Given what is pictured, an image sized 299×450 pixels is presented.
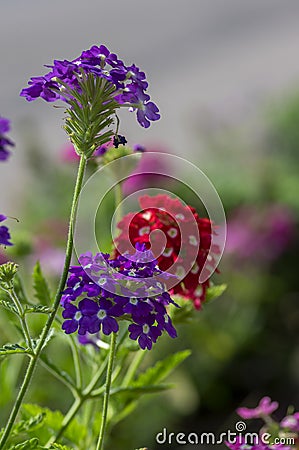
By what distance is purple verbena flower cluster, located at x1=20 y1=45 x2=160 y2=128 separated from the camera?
863 mm

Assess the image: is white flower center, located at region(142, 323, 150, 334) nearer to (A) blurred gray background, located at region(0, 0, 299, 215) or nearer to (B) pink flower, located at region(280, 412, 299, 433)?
(B) pink flower, located at region(280, 412, 299, 433)

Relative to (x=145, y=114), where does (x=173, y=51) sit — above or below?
above

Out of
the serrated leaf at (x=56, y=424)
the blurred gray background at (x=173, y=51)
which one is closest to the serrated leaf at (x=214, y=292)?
the serrated leaf at (x=56, y=424)

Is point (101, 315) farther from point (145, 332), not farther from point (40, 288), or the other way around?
point (40, 288)

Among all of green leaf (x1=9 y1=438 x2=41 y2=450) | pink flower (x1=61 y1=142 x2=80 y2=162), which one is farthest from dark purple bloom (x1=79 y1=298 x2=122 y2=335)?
pink flower (x1=61 y1=142 x2=80 y2=162)

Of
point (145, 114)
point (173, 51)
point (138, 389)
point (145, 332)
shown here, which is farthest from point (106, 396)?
point (173, 51)

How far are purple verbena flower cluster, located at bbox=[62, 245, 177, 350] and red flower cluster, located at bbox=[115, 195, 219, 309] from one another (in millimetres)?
151

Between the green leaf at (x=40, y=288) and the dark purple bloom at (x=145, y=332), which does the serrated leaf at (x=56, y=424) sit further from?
the dark purple bloom at (x=145, y=332)

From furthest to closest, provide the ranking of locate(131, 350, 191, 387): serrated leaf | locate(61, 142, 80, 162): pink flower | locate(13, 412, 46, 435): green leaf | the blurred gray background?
1. the blurred gray background
2. locate(61, 142, 80, 162): pink flower
3. locate(131, 350, 191, 387): serrated leaf
4. locate(13, 412, 46, 435): green leaf

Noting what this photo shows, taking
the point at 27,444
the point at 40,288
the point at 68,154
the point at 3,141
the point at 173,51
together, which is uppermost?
the point at 173,51

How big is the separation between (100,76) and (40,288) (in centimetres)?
41

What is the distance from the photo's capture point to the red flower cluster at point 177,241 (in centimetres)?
110

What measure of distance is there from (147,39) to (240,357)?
184 inches

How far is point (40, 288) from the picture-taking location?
1.15 m
